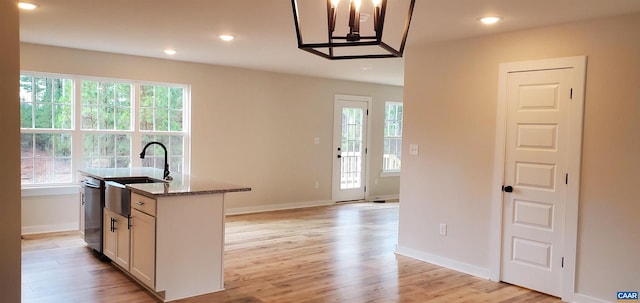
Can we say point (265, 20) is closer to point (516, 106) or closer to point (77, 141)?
point (516, 106)

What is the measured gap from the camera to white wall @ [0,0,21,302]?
1.66 m

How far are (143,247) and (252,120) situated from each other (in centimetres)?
378

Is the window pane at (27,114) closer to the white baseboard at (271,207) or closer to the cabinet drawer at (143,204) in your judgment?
the cabinet drawer at (143,204)

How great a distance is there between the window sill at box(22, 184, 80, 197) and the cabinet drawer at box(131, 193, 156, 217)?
2.47 metres

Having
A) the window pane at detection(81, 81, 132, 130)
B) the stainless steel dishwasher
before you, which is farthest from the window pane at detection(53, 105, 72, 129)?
the stainless steel dishwasher

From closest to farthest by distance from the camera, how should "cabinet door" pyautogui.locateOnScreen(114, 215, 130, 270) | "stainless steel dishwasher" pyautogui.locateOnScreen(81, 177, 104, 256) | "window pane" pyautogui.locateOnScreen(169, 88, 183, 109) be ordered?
"cabinet door" pyautogui.locateOnScreen(114, 215, 130, 270) → "stainless steel dishwasher" pyautogui.locateOnScreen(81, 177, 104, 256) → "window pane" pyautogui.locateOnScreen(169, 88, 183, 109)

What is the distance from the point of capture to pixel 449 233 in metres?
4.50

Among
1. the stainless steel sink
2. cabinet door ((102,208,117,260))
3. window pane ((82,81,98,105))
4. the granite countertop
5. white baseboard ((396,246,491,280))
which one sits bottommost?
white baseboard ((396,246,491,280))

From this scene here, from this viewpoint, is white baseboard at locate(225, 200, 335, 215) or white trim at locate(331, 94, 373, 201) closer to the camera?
white baseboard at locate(225, 200, 335, 215)

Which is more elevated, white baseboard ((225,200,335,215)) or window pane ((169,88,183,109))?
window pane ((169,88,183,109))

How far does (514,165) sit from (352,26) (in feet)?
9.83

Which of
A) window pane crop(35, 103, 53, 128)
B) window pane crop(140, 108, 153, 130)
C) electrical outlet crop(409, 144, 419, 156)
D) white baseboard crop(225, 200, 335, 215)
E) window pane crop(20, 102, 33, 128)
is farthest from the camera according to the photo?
white baseboard crop(225, 200, 335, 215)

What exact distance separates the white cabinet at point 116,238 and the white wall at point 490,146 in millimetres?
2739

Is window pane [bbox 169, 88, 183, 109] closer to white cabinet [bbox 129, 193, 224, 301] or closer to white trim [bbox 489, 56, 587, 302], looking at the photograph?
white cabinet [bbox 129, 193, 224, 301]
